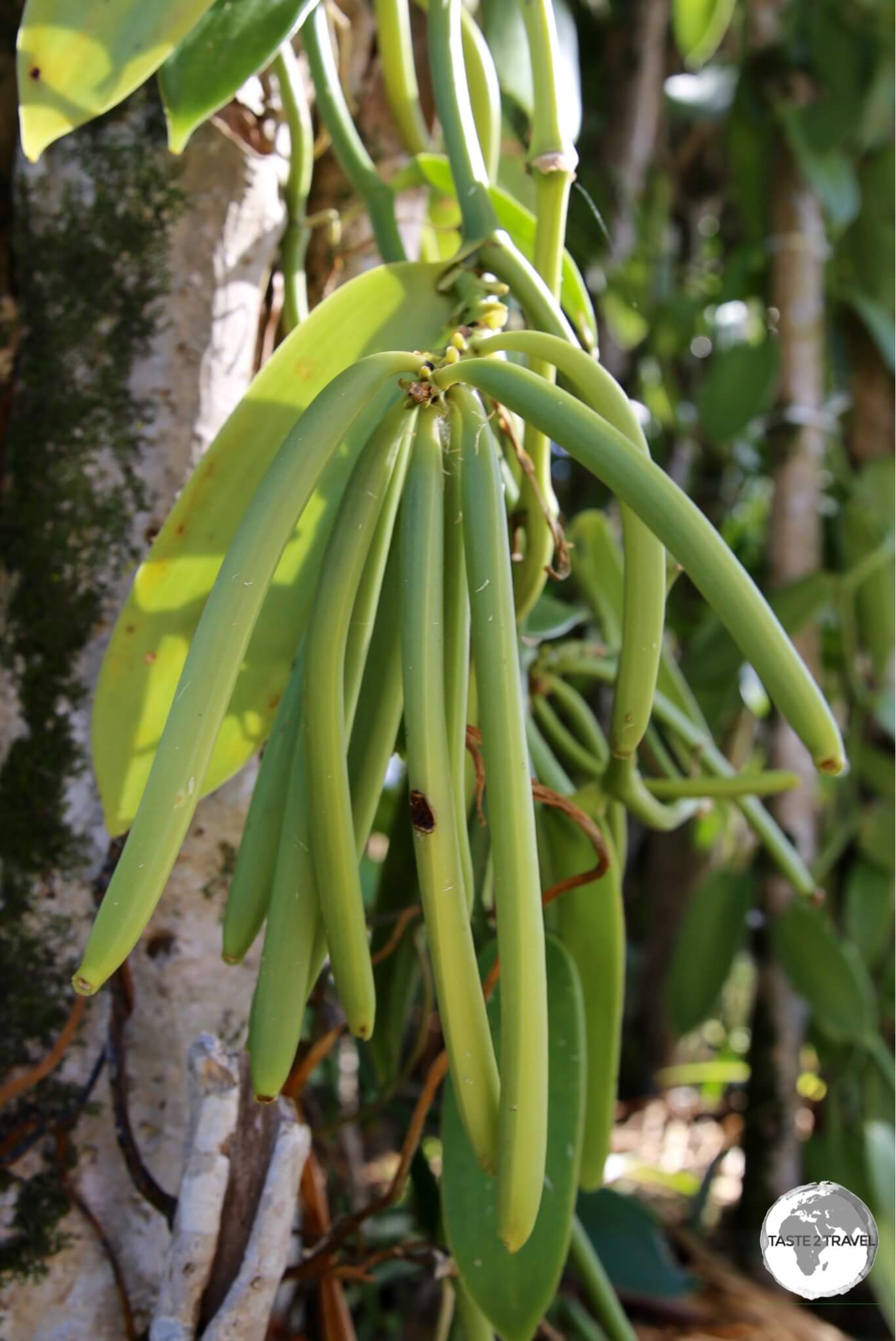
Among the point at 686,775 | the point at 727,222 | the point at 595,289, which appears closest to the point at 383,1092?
the point at 686,775

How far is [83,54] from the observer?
36 centimetres

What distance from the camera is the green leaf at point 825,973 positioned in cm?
87

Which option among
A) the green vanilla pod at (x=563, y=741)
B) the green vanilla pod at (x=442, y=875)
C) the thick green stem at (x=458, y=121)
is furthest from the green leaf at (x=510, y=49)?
the green vanilla pod at (x=442, y=875)

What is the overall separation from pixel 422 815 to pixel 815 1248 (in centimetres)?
40

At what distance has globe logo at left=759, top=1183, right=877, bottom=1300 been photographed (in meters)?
0.53

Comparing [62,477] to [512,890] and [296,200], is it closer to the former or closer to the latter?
[296,200]

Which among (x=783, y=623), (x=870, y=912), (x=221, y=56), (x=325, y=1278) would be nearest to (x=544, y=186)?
(x=221, y=56)

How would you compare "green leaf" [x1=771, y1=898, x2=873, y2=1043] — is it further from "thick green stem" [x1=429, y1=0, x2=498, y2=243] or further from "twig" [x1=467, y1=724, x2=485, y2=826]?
"thick green stem" [x1=429, y1=0, x2=498, y2=243]

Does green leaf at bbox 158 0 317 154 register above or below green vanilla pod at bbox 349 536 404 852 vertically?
above

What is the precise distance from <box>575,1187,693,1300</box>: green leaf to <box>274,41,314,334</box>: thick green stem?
2.11 feet

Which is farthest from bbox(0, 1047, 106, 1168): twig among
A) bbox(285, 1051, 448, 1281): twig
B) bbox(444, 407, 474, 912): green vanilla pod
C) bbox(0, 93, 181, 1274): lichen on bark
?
bbox(444, 407, 474, 912): green vanilla pod

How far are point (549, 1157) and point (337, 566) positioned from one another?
242mm

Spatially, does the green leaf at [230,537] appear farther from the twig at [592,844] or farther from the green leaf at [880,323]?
the green leaf at [880,323]

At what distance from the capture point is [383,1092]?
1.80 ft
